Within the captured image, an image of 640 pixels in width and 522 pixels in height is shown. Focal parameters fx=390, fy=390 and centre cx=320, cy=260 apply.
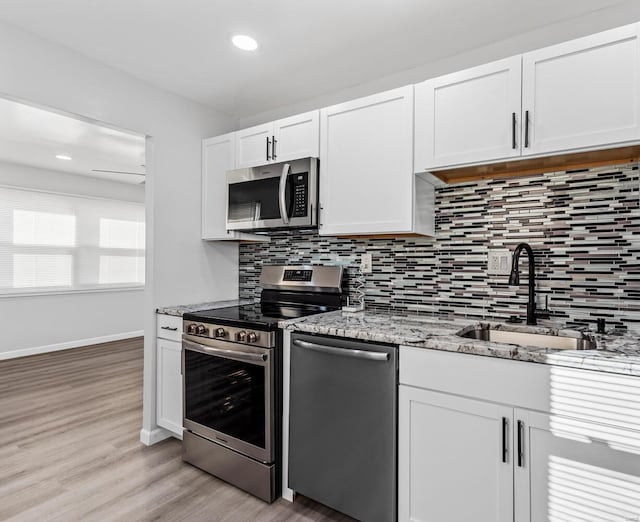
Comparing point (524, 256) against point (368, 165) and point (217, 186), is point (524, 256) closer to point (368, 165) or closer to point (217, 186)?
point (368, 165)

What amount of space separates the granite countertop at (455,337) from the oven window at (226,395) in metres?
0.39

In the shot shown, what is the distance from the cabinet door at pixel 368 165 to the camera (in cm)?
206

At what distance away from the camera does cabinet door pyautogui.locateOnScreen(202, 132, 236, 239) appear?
9.46ft

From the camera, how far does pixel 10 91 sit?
6.66 ft

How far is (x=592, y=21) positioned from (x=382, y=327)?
1.83 metres

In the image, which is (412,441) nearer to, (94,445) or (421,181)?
(421,181)

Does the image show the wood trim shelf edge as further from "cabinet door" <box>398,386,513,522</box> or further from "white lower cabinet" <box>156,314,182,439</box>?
"white lower cabinet" <box>156,314,182,439</box>

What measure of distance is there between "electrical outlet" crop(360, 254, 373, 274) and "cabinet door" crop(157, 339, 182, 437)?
1311 millimetres

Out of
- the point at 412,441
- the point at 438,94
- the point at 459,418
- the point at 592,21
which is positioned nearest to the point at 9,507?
the point at 412,441

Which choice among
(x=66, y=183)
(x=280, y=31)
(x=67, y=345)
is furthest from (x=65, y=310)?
(x=280, y=31)

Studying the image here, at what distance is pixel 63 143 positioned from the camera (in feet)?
14.0

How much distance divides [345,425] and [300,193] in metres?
1.35

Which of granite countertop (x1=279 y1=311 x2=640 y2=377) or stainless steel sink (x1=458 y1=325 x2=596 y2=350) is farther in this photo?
stainless steel sink (x1=458 y1=325 x2=596 y2=350)

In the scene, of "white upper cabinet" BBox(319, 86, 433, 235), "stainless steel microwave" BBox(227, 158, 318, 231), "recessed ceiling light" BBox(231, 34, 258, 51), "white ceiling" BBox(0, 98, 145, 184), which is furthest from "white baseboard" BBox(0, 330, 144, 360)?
"recessed ceiling light" BBox(231, 34, 258, 51)
